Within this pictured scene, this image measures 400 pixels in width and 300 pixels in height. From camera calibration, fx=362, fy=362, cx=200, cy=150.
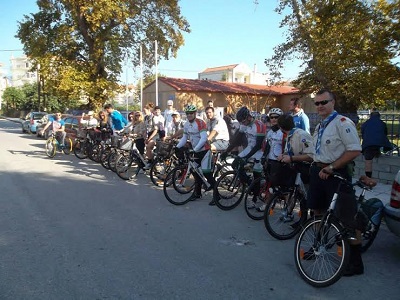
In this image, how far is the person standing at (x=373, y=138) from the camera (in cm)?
787

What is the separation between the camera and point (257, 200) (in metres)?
6.02

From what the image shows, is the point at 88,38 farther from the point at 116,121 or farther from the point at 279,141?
the point at 279,141

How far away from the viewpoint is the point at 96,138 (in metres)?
11.8

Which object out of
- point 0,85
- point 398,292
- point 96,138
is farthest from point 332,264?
point 0,85

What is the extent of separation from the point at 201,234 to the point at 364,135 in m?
4.87

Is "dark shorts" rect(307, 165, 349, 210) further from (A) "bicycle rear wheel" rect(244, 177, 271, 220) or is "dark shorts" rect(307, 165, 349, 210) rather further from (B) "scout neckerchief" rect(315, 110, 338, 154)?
(A) "bicycle rear wheel" rect(244, 177, 271, 220)

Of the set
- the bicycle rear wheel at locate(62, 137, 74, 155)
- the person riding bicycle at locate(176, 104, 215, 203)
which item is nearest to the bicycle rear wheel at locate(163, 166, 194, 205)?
the person riding bicycle at locate(176, 104, 215, 203)

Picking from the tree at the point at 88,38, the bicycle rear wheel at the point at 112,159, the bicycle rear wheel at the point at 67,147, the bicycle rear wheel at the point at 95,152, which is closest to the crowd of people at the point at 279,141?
the bicycle rear wheel at the point at 95,152

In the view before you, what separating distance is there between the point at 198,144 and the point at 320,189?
121 inches

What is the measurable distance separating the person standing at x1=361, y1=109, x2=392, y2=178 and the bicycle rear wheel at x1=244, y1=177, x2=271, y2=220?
3.40 metres

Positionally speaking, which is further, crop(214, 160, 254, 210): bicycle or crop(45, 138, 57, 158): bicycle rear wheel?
crop(45, 138, 57, 158): bicycle rear wheel

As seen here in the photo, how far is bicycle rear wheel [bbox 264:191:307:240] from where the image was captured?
5.05 m

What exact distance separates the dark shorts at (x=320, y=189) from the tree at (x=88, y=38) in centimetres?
2108

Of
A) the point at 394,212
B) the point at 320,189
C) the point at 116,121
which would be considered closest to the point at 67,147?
the point at 116,121
